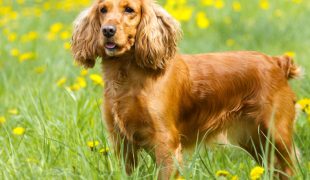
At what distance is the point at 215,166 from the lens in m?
3.68

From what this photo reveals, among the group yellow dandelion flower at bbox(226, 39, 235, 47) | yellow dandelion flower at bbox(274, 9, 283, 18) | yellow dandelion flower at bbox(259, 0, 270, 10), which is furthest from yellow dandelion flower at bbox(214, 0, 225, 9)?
yellow dandelion flower at bbox(226, 39, 235, 47)

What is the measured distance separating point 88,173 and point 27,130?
133 centimetres

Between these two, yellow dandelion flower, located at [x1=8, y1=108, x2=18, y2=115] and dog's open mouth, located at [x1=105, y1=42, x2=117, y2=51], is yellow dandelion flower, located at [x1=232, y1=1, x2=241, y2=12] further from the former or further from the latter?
dog's open mouth, located at [x1=105, y1=42, x2=117, y2=51]

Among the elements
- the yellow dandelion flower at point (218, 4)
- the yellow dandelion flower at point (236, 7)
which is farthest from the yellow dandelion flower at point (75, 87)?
the yellow dandelion flower at point (236, 7)

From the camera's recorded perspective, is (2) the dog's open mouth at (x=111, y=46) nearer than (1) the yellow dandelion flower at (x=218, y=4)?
Yes

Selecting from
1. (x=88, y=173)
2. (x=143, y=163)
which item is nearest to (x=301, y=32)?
(x=143, y=163)

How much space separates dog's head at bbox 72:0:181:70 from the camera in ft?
11.6

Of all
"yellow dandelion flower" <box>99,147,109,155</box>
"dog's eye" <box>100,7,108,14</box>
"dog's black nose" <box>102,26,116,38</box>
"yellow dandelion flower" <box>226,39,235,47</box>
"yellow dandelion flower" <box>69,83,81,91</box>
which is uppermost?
"dog's eye" <box>100,7,108,14</box>

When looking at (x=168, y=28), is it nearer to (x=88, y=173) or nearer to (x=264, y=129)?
(x=264, y=129)

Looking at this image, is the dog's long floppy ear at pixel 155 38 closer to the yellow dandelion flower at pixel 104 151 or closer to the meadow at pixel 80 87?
the meadow at pixel 80 87

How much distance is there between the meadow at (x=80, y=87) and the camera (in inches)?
129

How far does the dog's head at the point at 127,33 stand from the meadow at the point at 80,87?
35cm

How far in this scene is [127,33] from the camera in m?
3.62

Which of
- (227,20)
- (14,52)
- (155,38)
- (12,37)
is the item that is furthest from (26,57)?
(227,20)
